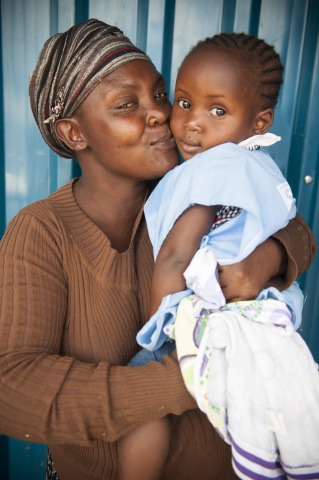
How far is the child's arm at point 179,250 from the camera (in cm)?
124

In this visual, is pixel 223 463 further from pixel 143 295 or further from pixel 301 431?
pixel 143 295

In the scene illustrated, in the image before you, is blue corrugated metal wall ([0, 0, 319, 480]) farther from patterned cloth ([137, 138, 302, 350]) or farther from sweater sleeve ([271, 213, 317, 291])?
patterned cloth ([137, 138, 302, 350])

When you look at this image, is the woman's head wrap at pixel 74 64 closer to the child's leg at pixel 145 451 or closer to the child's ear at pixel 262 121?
the child's ear at pixel 262 121

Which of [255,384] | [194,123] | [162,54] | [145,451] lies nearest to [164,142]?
[194,123]

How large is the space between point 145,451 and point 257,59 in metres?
1.33

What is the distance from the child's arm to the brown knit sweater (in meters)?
0.23

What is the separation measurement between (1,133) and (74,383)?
1.47 meters

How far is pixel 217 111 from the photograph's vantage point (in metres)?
1.40

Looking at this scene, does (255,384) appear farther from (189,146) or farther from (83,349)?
(189,146)

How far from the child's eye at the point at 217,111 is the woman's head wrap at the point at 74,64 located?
0.41 metres

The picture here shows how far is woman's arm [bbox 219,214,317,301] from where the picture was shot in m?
1.27

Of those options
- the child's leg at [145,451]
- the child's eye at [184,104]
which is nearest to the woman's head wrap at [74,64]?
the child's eye at [184,104]

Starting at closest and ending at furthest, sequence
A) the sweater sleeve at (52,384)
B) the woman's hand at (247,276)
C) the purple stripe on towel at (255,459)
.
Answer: the purple stripe on towel at (255,459)
the sweater sleeve at (52,384)
the woman's hand at (247,276)

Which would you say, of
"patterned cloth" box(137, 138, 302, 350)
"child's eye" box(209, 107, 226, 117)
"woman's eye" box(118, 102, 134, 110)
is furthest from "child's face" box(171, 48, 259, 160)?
"woman's eye" box(118, 102, 134, 110)
